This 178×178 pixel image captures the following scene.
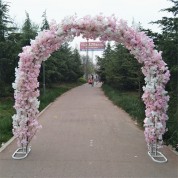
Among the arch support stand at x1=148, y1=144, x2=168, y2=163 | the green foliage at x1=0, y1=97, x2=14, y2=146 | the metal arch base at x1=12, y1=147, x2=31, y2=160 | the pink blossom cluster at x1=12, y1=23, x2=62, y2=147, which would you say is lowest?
the green foliage at x1=0, y1=97, x2=14, y2=146

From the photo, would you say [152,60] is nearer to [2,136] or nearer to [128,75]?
[2,136]

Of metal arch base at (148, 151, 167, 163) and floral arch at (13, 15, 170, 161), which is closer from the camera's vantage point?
metal arch base at (148, 151, 167, 163)

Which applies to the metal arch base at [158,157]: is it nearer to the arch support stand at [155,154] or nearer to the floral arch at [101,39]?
the arch support stand at [155,154]

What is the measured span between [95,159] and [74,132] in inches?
149

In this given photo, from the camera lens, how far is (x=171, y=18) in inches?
531

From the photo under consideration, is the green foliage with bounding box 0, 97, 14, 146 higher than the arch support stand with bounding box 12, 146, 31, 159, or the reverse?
the arch support stand with bounding box 12, 146, 31, 159

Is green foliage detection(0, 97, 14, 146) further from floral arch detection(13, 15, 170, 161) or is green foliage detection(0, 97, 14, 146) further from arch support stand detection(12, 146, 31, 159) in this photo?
floral arch detection(13, 15, 170, 161)

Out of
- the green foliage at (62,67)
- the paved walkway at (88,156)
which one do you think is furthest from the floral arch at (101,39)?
the green foliage at (62,67)

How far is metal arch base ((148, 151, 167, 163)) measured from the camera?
29.4ft

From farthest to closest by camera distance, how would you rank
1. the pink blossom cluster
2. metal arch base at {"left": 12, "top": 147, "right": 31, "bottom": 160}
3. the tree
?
the tree < the pink blossom cluster < metal arch base at {"left": 12, "top": 147, "right": 31, "bottom": 160}

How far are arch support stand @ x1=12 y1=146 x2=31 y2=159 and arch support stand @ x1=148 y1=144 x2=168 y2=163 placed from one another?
2.88 m

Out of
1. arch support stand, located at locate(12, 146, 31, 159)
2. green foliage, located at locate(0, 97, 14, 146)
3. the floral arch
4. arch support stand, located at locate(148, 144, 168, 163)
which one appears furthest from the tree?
green foliage, located at locate(0, 97, 14, 146)

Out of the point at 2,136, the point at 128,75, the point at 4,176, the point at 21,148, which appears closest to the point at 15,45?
the point at 128,75

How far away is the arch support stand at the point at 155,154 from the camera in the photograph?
29.6 ft
